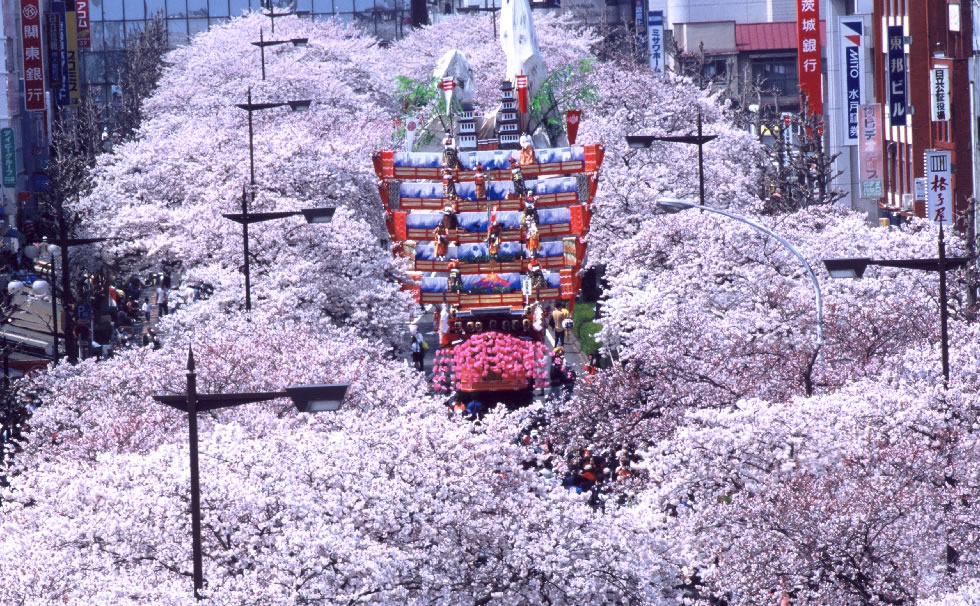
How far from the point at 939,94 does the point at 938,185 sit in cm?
521

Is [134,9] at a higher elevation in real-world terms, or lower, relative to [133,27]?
higher

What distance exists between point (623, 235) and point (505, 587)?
115 ft

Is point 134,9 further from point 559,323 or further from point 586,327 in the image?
point 559,323

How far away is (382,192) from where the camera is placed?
167 ft

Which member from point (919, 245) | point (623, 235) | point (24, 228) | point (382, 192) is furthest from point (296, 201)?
point (24, 228)

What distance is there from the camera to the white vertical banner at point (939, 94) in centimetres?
5059

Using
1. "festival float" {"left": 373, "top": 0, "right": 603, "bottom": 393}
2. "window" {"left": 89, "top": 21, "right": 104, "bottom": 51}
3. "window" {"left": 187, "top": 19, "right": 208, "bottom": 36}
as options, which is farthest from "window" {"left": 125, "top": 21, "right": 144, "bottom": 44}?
"festival float" {"left": 373, "top": 0, "right": 603, "bottom": 393}

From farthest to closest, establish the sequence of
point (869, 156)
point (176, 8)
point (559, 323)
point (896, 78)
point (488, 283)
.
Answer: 1. point (176, 8)
2. point (869, 156)
3. point (896, 78)
4. point (559, 323)
5. point (488, 283)

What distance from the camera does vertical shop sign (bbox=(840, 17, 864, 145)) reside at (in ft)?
212

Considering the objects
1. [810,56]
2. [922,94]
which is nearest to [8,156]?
[810,56]

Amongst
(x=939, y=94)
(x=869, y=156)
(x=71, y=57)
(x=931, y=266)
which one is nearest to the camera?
(x=931, y=266)

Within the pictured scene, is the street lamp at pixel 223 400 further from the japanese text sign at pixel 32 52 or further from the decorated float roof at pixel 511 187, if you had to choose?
the japanese text sign at pixel 32 52

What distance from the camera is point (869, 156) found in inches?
2494

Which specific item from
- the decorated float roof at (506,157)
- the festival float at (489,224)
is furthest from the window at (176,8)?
the decorated float roof at (506,157)
